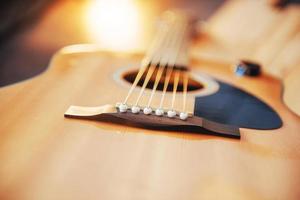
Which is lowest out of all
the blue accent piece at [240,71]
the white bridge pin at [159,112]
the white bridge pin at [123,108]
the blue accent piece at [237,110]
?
the white bridge pin at [123,108]

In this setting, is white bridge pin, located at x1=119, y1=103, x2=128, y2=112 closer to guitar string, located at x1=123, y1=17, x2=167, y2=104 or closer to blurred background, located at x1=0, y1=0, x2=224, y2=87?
guitar string, located at x1=123, y1=17, x2=167, y2=104

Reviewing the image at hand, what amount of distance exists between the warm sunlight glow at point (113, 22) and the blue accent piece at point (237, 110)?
18.5 inches

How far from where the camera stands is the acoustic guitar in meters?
0.45

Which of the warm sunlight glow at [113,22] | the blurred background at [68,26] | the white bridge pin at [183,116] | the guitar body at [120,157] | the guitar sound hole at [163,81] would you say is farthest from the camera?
the warm sunlight glow at [113,22]

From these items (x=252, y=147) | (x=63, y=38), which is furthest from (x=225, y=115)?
(x=63, y=38)

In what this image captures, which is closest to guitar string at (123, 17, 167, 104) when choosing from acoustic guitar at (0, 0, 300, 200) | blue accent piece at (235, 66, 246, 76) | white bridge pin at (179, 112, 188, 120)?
acoustic guitar at (0, 0, 300, 200)

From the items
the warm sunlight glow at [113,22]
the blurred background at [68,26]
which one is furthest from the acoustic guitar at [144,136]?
the warm sunlight glow at [113,22]

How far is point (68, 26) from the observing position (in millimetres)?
1372

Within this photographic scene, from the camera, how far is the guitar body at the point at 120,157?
Result: 0.44 meters

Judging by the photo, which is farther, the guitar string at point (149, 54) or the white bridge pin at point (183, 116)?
the guitar string at point (149, 54)

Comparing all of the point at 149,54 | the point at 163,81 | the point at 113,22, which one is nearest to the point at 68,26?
the point at 113,22

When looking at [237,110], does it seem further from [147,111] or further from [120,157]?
[120,157]

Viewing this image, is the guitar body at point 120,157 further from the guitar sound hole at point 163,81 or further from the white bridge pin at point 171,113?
the guitar sound hole at point 163,81

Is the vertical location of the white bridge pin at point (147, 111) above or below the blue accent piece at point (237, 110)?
below
